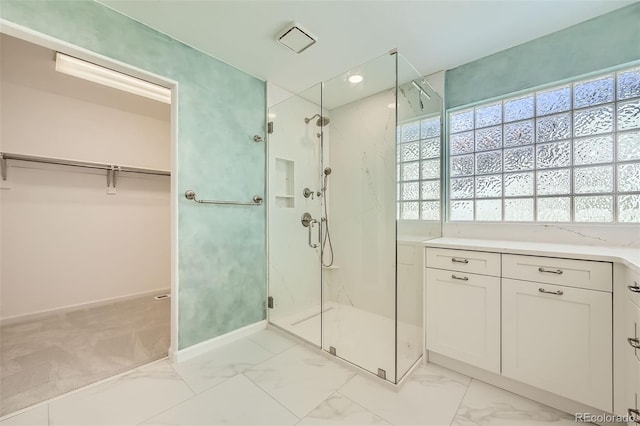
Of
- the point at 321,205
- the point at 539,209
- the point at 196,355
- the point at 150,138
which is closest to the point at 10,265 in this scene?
the point at 150,138

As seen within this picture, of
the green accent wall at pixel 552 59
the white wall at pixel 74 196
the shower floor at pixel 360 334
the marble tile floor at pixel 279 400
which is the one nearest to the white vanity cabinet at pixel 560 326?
the marble tile floor at pixel 279 400

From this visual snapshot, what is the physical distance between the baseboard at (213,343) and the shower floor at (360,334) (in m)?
0.20

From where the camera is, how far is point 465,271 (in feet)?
5.71

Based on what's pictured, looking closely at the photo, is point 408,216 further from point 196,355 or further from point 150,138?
point 150,138

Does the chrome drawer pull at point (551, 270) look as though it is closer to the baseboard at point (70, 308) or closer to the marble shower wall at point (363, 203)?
the marble shower wall at point (363, 203)

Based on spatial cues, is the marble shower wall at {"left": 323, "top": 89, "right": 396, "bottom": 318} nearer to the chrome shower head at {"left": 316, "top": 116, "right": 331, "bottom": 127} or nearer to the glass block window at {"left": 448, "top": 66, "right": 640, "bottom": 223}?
the chrome shower head at {"left": 316, "top": 116, "right": 331, "bottom": 127}

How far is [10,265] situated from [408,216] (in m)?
3.87

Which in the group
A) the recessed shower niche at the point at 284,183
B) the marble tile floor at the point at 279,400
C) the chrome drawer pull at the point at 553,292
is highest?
the recessed shower niche at the point at 284,183

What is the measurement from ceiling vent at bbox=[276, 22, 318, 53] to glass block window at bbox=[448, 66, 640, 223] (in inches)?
57.1

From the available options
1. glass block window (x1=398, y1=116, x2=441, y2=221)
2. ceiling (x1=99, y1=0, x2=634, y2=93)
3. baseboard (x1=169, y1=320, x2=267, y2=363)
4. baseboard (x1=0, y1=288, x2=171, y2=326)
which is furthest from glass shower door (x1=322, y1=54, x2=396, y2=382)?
baseboard (x1=0, y1=288, x2=171, y2=326)

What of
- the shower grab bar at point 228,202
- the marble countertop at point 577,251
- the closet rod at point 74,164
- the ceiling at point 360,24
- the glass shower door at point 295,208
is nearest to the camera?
the marble countertop at point 577,251

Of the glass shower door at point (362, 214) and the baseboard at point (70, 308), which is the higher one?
the glass shower door at point (362, 214)

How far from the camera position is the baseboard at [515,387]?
141 centimetres

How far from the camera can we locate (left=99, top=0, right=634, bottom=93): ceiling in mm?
1621
